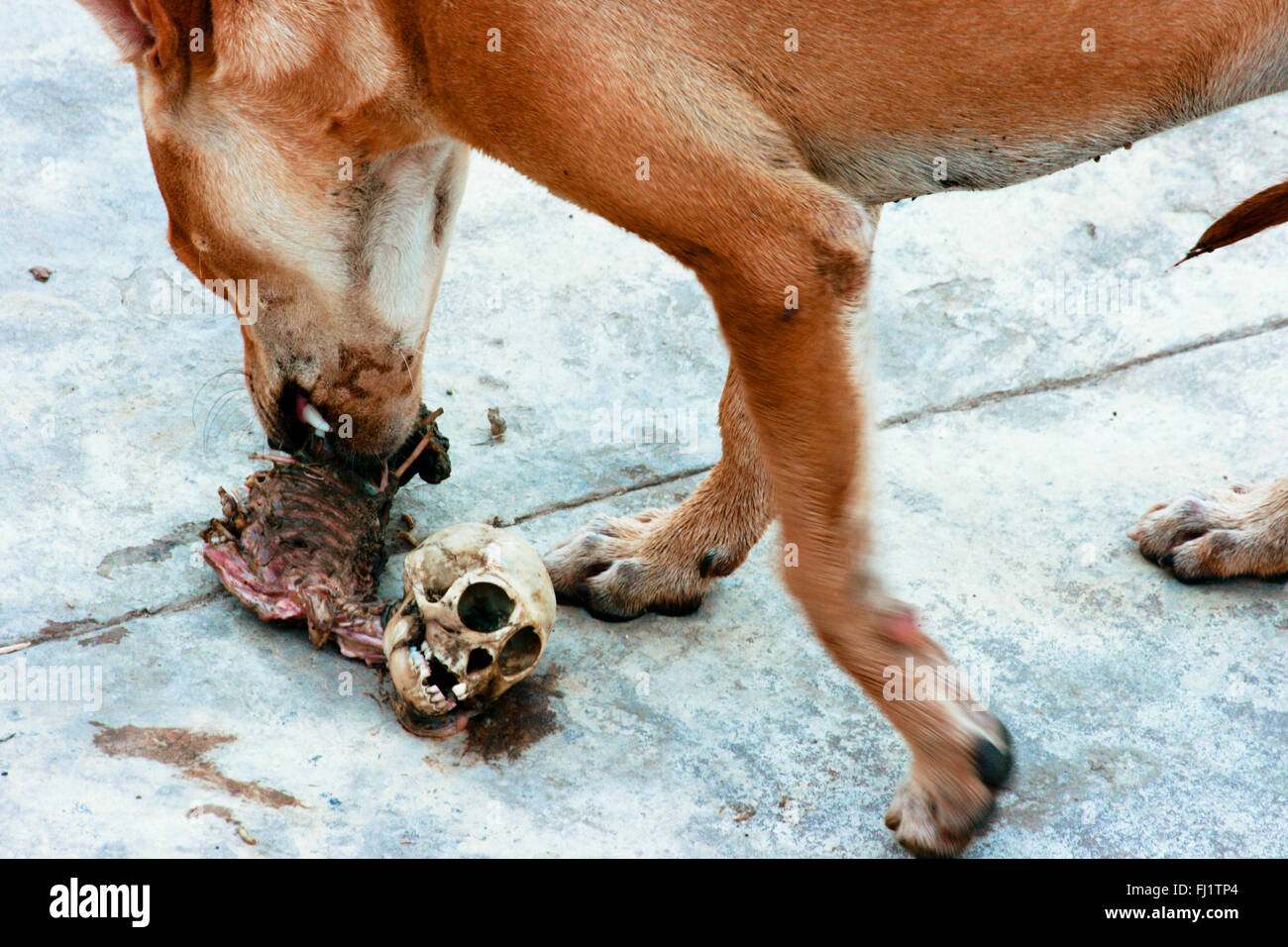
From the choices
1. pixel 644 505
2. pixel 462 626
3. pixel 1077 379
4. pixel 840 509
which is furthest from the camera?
pixel 1077 379

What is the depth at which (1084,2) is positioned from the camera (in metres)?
2.59

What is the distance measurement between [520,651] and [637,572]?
585 mm

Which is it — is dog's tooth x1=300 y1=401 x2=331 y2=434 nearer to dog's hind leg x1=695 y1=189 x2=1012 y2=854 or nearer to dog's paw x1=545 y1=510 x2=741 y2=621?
dog's paw x1=545 y1=510 x2=741 y2=621

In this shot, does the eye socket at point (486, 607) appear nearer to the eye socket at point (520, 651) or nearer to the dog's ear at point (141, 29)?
the eye socket at point (520, 651)

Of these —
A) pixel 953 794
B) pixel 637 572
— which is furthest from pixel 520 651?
pixel 953 794

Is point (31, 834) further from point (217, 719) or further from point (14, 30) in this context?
point (14, 30)

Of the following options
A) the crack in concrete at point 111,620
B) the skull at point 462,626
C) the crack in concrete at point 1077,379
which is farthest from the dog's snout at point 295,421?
the crack in concrete at point 1077,379

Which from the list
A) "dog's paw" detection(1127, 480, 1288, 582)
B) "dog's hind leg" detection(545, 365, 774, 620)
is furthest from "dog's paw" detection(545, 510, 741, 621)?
"dog's paw" detection(1127, 480, 1288, 582)

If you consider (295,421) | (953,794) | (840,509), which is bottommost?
(953,794)

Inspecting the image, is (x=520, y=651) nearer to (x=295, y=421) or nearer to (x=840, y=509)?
(x=840, y=509)

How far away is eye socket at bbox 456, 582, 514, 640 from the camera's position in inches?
114

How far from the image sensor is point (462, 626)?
9.36 ft

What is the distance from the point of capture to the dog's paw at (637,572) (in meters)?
3.46

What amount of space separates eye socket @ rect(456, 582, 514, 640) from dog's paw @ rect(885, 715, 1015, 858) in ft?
3.00
